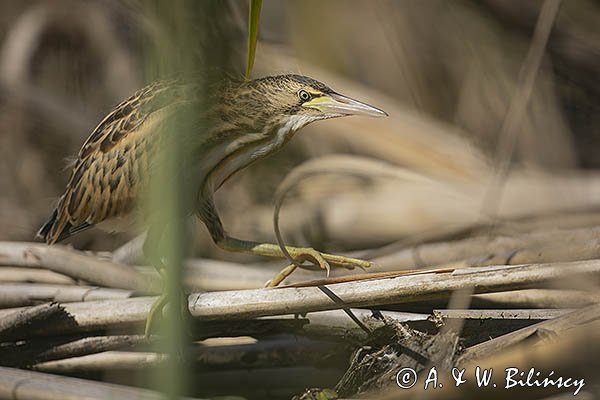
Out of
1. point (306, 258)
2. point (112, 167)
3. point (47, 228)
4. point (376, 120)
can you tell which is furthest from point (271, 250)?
point (376, 120)

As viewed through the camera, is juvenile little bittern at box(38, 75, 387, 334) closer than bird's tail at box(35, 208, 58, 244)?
Yes

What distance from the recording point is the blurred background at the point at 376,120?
2.30 metres

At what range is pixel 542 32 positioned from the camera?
1121 millimetres

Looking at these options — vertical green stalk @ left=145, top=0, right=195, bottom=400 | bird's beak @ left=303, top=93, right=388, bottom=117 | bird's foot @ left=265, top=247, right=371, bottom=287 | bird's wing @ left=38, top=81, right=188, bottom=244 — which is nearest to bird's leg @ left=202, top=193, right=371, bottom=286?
bird's foot @ left=265, top=247, right=371, bottom=287

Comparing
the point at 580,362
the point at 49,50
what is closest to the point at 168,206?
the point at 580,362

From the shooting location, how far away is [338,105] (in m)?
1.35

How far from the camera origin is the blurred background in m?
2.30

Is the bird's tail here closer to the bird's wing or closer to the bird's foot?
the bird's wing

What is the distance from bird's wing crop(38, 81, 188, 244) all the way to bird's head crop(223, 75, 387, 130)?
0.49 ft

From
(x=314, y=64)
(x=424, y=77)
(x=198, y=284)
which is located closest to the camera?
(x=198, y=284)

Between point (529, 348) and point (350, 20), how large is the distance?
192cm

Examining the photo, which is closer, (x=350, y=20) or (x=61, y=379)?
(x=61, y=379)

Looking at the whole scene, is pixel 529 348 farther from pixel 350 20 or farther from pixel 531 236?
pixel 350 20

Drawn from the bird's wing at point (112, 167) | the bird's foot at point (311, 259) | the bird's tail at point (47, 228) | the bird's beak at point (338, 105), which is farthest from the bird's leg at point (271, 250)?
the bird's tail at point (47, 228)
